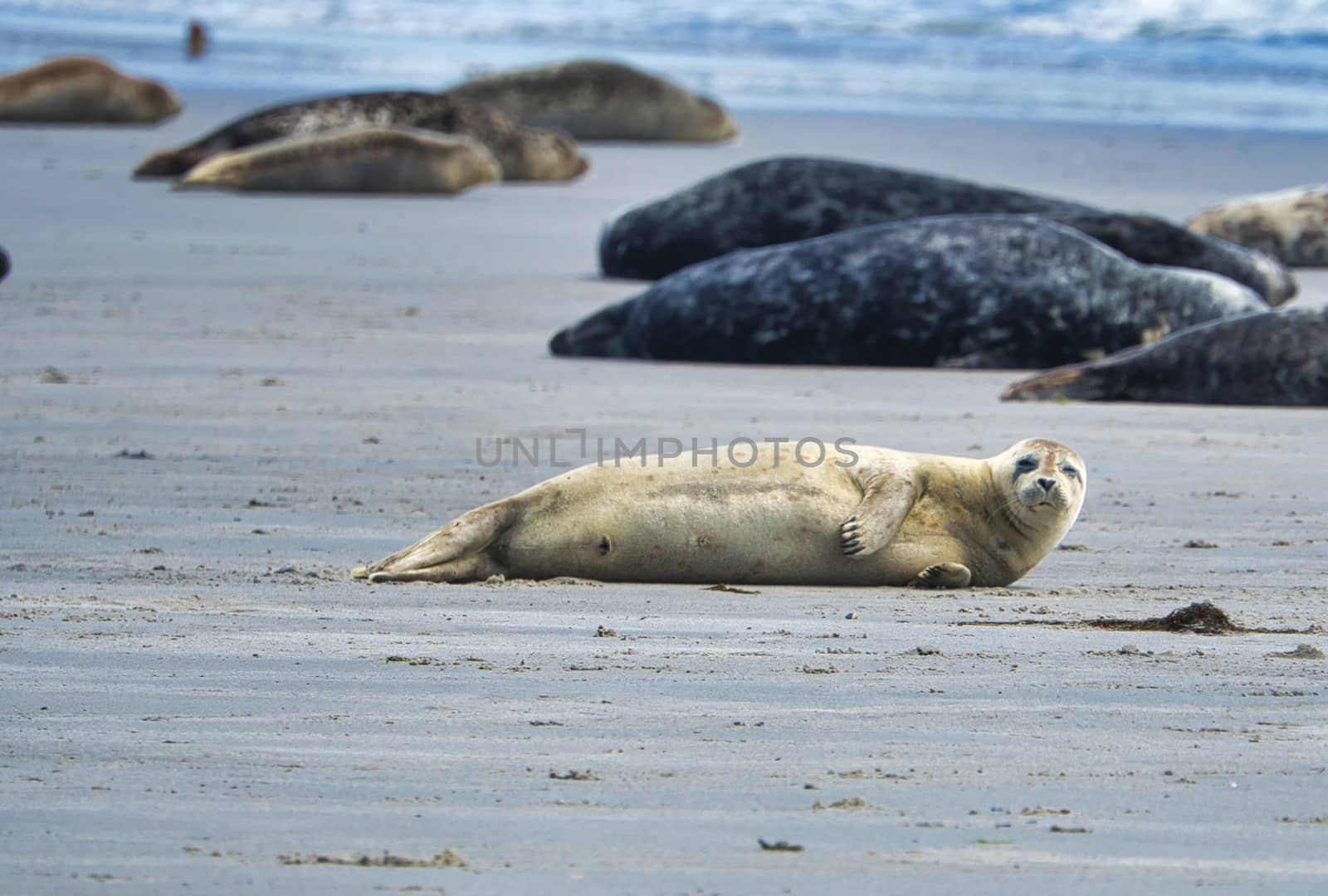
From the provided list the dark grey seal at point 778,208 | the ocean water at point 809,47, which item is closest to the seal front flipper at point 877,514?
the dark grey seal at point 778,208

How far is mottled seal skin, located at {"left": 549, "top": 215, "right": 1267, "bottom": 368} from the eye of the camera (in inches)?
334

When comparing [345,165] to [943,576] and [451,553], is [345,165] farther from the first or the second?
[943,576]

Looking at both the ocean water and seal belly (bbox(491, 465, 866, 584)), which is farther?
the ocean water

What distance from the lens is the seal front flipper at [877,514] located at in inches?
180

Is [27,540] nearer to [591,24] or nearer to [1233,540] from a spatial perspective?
[1233,540]

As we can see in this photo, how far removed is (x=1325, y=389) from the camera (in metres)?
7.44

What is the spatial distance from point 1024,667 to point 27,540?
2.32 m

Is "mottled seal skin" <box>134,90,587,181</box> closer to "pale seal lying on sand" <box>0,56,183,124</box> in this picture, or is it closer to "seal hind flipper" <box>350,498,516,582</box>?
"pale seal lying on sand" <box>0,56,183,124</box>

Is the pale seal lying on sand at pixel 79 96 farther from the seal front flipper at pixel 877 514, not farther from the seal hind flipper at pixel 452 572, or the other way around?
the seal front flipper at pixel 877 514

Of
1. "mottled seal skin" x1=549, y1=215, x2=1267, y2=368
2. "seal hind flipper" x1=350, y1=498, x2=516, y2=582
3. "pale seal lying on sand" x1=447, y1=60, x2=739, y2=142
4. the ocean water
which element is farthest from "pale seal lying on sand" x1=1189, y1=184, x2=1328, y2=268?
the ocean water

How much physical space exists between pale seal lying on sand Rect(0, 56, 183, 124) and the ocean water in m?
3.10

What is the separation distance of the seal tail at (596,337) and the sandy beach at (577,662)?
0.16 m

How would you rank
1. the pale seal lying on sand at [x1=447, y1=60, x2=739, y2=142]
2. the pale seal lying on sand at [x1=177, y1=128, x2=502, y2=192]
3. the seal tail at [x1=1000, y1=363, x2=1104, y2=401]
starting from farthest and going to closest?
the pale seal lying on sand at [x1=447, y1=60, x2=739, y2=142] < the pale seal lying on sand at [x1=177, y1=128, x2=502, y2=192] < the seal tail at [x1=1000, y1=363, x2=1104, y2=401]

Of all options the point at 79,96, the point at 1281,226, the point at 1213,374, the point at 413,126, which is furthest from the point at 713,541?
→ the point at 79,96
